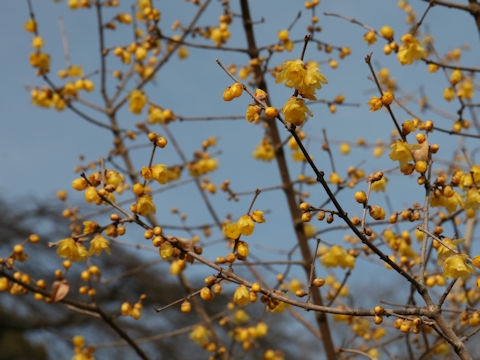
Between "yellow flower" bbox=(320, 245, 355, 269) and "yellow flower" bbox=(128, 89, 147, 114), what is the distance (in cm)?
191

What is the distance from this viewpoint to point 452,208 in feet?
5.98

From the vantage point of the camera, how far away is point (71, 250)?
5.77 feet

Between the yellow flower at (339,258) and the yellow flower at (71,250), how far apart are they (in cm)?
138

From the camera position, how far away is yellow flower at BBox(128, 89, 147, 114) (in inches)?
146

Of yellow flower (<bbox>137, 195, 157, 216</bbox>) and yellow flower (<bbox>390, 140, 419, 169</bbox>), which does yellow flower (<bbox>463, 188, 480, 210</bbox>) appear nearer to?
yellow flower (<bbox>390, 140, 419, 169</bbox>)

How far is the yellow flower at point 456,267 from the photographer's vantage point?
4.73ft

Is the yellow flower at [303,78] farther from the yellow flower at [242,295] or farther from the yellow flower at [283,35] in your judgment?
the yellow flower at [283,35]

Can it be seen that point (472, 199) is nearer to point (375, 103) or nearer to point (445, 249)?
point (445, 249)

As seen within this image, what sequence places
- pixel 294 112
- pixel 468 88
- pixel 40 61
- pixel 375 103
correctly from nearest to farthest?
pixel 294 112
pixel 375 103
pixel 40 61
pixel 468 88

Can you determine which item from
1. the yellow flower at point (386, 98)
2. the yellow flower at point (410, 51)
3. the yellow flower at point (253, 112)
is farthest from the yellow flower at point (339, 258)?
the yellow flower at point (253, 112)

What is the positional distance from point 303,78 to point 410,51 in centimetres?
131

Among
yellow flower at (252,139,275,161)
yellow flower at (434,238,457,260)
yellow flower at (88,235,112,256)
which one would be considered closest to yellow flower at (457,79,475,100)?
yellow flower at (252,139,275,161)

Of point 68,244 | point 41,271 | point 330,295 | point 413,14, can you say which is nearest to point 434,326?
point 68,244

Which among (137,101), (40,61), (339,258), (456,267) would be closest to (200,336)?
(339,258)
